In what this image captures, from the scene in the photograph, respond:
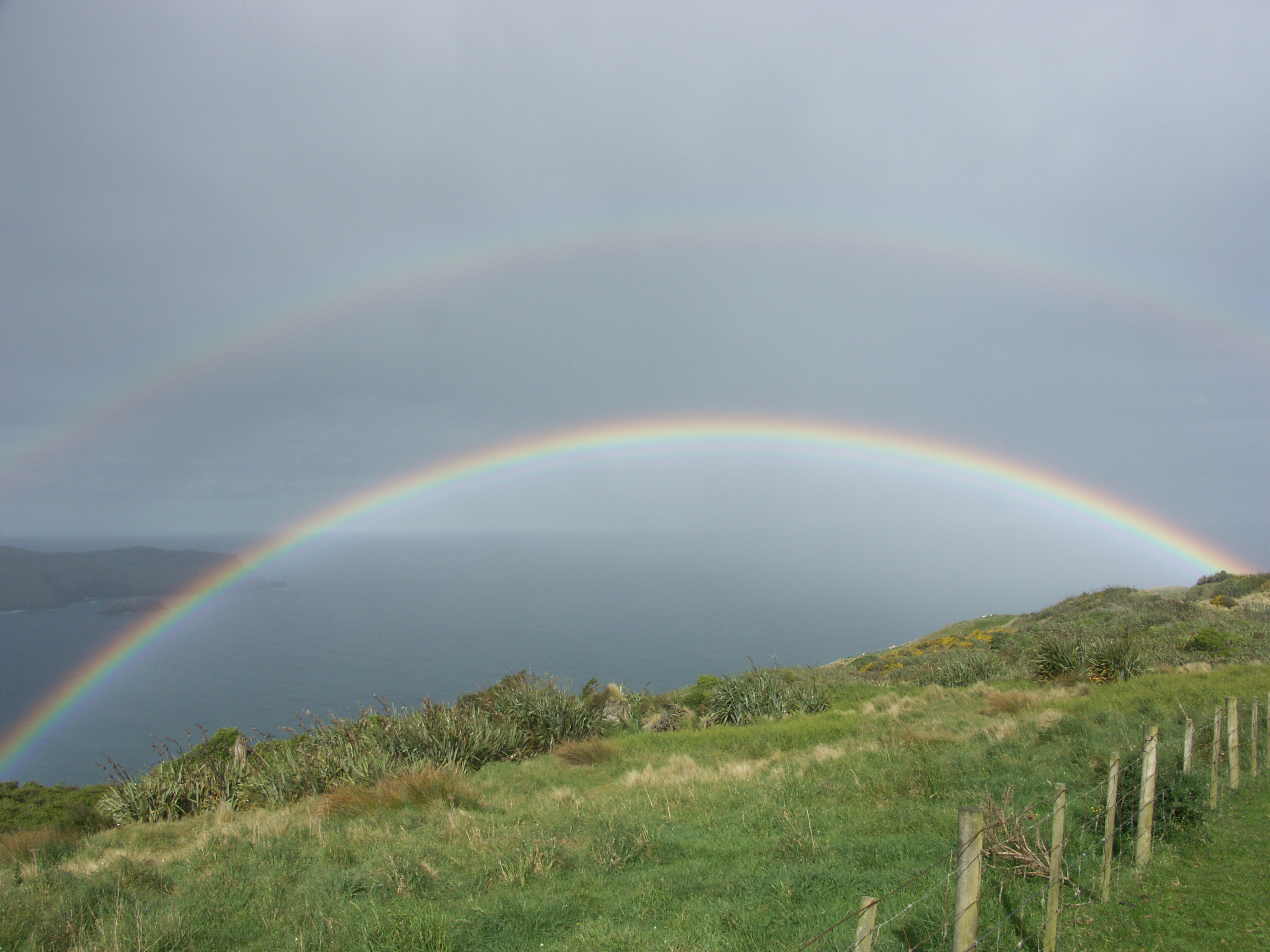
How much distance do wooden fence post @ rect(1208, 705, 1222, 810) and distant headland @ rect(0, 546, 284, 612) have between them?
180781 mm

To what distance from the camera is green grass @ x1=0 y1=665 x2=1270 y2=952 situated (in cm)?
493

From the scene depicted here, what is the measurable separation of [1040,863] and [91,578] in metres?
208

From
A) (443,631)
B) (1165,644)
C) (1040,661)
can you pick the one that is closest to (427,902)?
(1040,661)

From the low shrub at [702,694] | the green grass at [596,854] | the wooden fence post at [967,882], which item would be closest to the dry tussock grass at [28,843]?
the green grass at [596,854]

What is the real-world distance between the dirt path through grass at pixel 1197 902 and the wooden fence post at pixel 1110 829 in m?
0.10

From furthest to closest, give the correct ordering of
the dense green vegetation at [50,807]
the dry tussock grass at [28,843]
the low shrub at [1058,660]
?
the low shrub at [1058,660] < the dense green vegetation at [50,807] < the dry tussock grass at [28,843]

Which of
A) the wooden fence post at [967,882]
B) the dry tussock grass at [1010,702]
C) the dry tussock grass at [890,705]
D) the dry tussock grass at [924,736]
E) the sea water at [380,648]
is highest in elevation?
the wooden fence post at [967,882]

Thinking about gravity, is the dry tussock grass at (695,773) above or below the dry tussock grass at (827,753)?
below

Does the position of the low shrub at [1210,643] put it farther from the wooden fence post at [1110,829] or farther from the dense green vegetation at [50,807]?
the dense green vegetation at [50,807]

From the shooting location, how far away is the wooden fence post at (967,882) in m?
3.51

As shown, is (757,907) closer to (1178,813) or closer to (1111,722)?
(1178,813)

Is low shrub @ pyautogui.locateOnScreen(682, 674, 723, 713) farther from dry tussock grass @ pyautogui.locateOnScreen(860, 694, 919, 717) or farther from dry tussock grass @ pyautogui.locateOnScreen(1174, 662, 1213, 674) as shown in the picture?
dry tussock grass @ pyautogui.locateOnScreen(1174, 662, 1213, 674)

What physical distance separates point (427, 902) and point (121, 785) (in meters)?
10.1

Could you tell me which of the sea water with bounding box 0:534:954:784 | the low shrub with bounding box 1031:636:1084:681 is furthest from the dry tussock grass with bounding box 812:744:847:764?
the low shrub with bounding box 1031:636:1084:681
